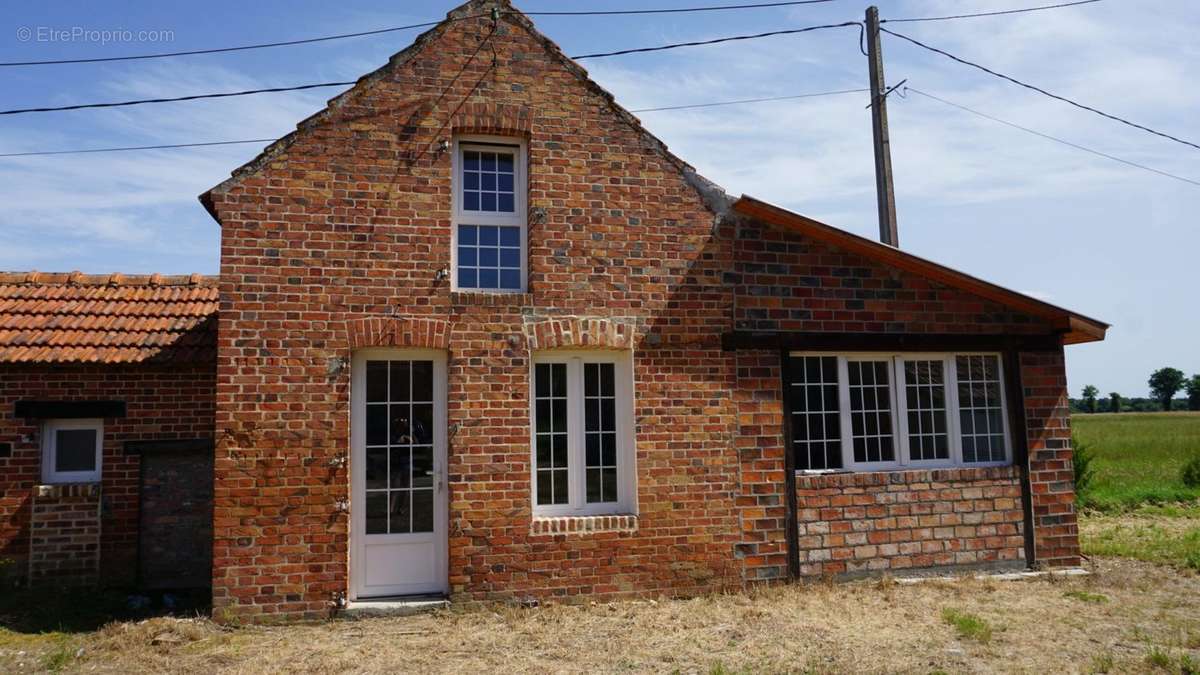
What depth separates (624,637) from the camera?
606 centimetres

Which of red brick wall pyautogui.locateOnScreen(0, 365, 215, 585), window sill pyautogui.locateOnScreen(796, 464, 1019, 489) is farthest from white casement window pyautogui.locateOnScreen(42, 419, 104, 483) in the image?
window sill pyautogui.locateOnScreen(796, 464, 1019, 489)

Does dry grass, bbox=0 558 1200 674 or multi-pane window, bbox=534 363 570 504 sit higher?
multi-pane window, bbox=534 363 570 504

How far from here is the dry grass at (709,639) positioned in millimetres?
5453

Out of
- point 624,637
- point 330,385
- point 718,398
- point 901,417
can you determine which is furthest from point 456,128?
point 901,417

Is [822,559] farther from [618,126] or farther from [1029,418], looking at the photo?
[618,126]

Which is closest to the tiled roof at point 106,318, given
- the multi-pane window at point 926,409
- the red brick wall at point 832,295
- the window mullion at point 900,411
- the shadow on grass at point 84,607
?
the shadow on grass at point 84,607

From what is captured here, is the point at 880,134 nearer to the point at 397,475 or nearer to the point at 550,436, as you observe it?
the point at 550,436

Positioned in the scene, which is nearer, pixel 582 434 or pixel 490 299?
pixel 490 299

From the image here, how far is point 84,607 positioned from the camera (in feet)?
23.2

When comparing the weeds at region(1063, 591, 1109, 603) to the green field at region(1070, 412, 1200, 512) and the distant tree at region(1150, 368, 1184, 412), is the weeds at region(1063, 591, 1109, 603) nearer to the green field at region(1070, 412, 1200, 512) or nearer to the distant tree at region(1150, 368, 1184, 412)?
the green field at region(1070, 412, 1200, 512)

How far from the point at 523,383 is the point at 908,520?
14.1 ft

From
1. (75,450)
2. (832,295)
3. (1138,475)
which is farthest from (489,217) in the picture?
(1138,475)

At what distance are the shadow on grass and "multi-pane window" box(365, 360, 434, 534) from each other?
178 cm

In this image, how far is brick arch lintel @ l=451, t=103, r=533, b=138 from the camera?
23.5ft
